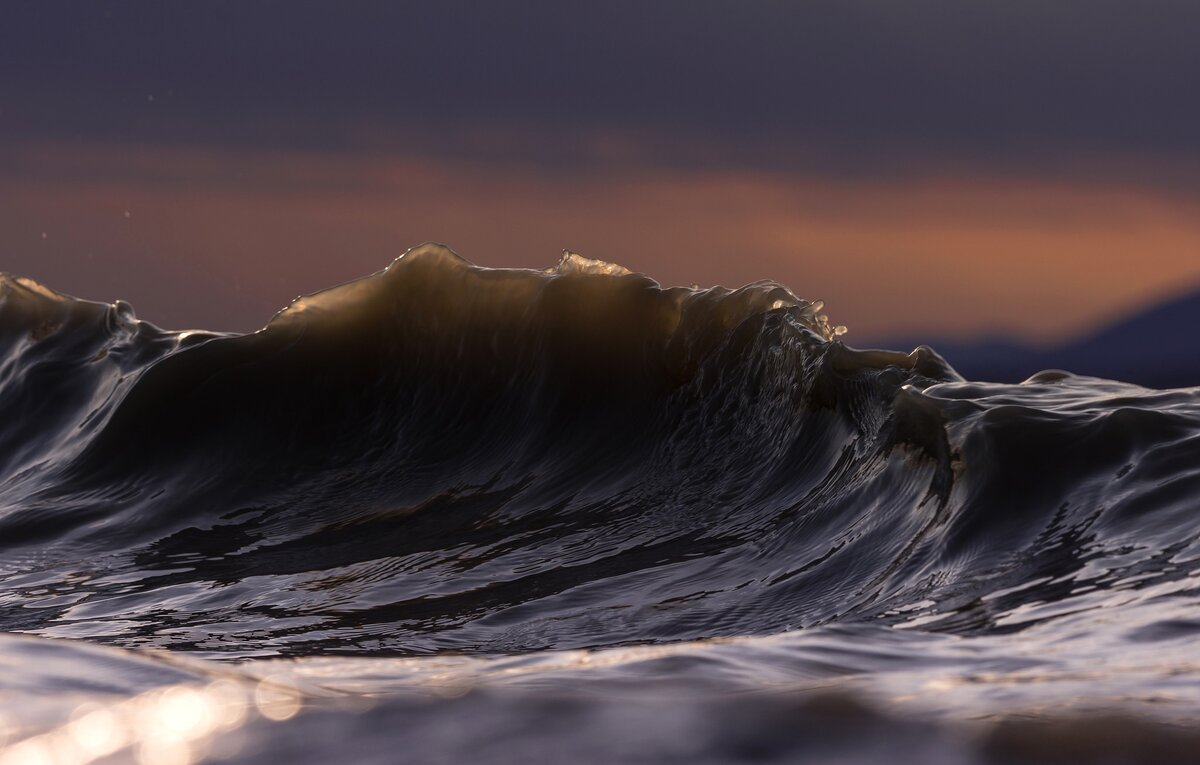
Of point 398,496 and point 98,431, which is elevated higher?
point 98,431

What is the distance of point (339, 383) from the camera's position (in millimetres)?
7992

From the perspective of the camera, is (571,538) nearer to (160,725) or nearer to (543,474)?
(543,474)

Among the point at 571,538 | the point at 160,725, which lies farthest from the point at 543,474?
the point at 160,725

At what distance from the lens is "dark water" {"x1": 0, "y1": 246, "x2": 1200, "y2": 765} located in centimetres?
170

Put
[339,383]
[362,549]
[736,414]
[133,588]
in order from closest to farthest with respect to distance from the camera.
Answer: [133,588]
[362,549]
[736,414]
[339,383]

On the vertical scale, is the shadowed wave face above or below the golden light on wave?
above

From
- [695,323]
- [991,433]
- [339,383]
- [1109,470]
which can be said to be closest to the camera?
[1109,470]

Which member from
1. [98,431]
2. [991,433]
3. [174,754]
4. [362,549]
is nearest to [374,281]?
[98,431]

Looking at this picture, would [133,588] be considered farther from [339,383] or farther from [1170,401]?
[1170,401]

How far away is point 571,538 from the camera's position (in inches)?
228

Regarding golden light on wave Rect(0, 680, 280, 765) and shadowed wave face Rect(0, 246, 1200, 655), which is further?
shadowed wave face Rect(0, 246, 1200, 655)

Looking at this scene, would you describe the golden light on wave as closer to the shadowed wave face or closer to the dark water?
the dark water

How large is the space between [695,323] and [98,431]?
3882 millimetres

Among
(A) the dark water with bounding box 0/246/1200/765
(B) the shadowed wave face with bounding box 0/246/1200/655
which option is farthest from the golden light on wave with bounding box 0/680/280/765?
(B) the shadowed wave face with bounding box 0/246/1200/655
